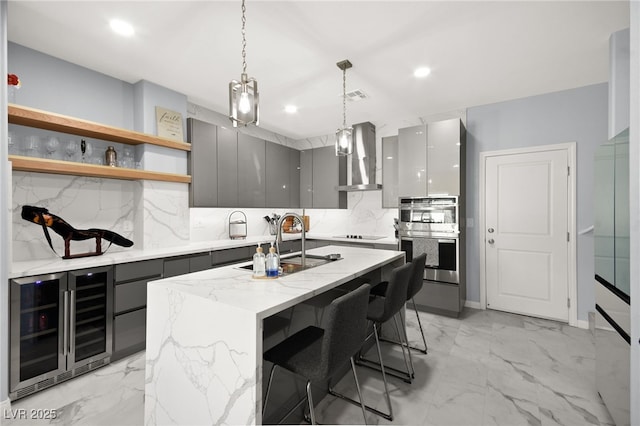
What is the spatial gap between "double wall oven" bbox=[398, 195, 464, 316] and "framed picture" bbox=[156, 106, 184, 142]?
9.84 ft

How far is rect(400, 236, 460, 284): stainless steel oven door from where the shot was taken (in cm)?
355

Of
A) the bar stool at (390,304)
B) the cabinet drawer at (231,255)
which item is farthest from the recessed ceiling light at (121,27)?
the bar stool at (390,304)

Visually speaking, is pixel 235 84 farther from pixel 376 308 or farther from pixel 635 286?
pixel 635 286

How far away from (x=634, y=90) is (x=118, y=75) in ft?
13.0

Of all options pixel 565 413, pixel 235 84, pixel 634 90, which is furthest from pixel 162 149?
pixel 565 413

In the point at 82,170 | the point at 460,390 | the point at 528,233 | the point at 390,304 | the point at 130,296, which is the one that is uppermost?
the point at 82,170

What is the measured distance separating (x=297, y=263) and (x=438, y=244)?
220 cm

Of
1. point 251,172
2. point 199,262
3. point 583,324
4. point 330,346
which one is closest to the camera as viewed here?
point 330,346

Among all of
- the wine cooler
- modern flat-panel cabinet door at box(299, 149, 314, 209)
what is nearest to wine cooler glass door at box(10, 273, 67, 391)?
the wine cooler

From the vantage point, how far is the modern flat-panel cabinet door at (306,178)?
5141 millimetres

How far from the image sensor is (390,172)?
173 inches

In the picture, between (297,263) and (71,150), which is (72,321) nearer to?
(71,150)

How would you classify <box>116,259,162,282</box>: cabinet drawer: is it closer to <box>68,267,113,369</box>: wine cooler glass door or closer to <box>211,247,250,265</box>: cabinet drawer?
<box>68,267,113,369</box>: wine cooler glass door

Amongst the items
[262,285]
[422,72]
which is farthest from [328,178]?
[262,285]
